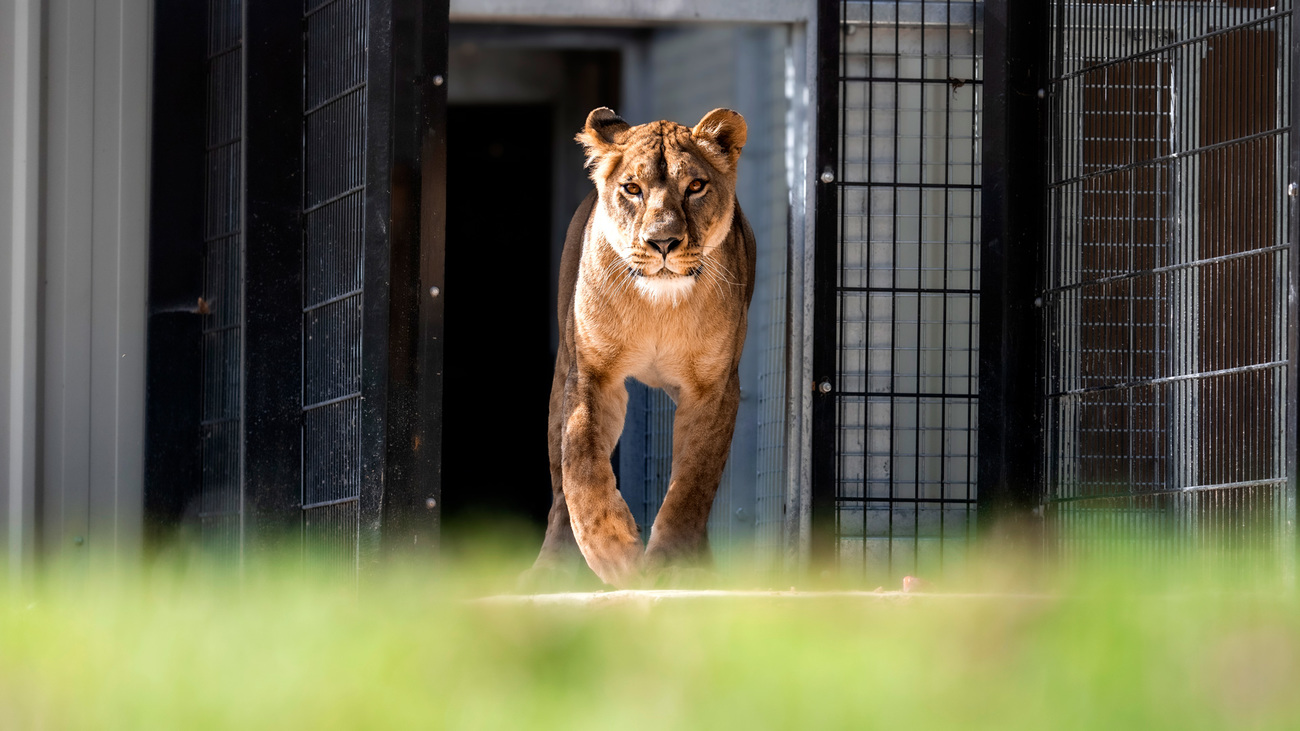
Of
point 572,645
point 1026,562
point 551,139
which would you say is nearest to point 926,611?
point 572,645

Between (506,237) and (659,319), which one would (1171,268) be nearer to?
(659,319)

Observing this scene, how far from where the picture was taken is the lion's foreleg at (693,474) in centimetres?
551

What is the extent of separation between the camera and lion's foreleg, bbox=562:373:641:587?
210 inches

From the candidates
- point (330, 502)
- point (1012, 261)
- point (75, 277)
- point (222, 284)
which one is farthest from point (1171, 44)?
point (75, 277)

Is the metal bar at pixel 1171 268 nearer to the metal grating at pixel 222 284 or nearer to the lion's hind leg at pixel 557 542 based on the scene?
the lion's hind leg at pixel 557 542

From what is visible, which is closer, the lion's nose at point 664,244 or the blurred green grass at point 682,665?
the blurred green grass at point 682,665

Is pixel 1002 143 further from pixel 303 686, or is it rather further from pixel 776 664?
pixel 303 686

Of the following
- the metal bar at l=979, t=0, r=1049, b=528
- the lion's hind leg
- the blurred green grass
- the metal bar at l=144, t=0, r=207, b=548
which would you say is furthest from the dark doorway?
the blurred green grass

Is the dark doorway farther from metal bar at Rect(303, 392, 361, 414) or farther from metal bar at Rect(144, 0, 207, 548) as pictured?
metal bar at Rect(303, 392, 361, 414)

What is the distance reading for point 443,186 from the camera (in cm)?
509

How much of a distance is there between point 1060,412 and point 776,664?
3.27 metres

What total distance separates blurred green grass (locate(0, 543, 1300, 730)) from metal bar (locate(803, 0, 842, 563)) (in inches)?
118

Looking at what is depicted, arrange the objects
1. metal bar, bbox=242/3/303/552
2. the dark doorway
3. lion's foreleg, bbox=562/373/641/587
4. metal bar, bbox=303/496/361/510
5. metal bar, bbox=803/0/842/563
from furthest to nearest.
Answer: the dark doorway < metal bar, bbox=803/0/842/563 < metal bar, bbox=242/3/303/552 < lion's foreleg, bbox=562/373/641/587 < metal bar, bbox=303/496/361/510

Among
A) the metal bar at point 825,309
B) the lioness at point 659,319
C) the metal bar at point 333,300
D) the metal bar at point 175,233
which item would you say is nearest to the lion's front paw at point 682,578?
the lioness at point 659,319
